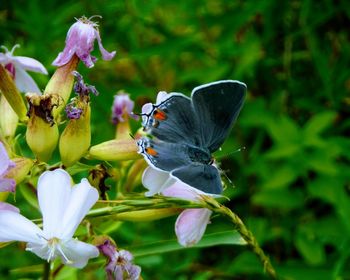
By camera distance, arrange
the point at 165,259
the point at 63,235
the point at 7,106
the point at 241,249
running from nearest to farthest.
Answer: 1. the point at 63,235
2. the point at 7,106
3. the point at 165,259
4. the point at 241,249

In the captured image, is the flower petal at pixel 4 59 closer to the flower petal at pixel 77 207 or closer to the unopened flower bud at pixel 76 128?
the unopened flower bud at pixel 76 128

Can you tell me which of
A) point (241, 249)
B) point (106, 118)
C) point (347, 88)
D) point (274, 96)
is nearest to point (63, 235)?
point (106, 118)

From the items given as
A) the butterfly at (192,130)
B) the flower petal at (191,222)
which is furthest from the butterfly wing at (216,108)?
the flower petal at (191,222)

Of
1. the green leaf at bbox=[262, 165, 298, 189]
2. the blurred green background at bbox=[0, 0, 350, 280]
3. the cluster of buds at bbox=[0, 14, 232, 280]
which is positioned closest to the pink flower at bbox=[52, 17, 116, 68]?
the cluster of buds at bbox=[0, 14, 232, 280]

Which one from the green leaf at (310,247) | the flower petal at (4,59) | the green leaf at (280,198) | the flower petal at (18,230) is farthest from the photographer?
the green leaf at (280,198)

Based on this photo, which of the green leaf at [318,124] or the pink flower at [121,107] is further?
the green leaf at [318,124]

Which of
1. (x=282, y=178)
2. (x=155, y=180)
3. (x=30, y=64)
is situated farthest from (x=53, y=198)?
(x=282, y=178)

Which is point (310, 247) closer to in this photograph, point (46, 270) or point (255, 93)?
point (255, 93)

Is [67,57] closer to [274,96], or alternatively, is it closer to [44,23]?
[44,23]
